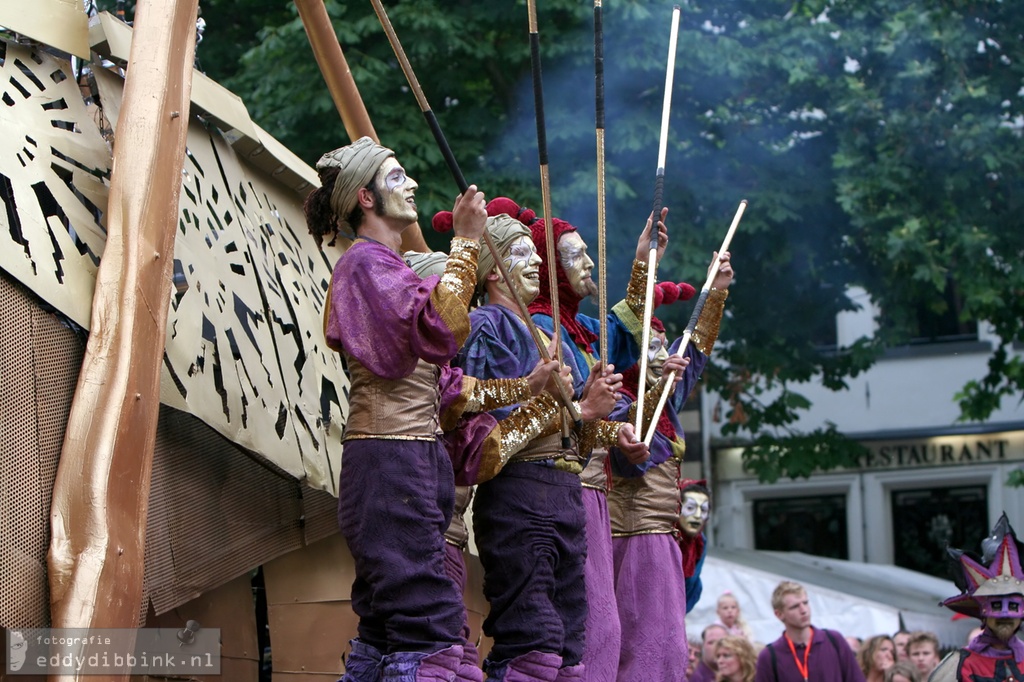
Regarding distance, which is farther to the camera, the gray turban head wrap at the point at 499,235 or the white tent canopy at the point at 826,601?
the white tent canopy at the point at 826,601

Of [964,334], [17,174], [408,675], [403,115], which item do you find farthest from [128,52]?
[964,334]

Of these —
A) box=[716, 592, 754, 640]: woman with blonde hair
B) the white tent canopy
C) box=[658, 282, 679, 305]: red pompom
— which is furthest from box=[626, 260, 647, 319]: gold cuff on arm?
the white tent canopy

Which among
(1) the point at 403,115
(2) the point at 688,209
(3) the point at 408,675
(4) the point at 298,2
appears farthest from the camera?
(2) the point at 688,209

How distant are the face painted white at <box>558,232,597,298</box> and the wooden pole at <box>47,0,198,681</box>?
4.70 ft

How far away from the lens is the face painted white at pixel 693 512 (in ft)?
25.1

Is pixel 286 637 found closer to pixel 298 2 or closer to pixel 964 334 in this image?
pixel 298 2

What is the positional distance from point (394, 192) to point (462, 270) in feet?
1.26

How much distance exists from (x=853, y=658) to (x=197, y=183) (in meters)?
4.35

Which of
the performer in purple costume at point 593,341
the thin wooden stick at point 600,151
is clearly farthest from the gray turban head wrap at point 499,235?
the thin wooden stick at point 600,151

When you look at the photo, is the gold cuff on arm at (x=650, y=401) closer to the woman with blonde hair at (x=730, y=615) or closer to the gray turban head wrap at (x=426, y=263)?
the gray turban head wrap at (x=426, y=263)

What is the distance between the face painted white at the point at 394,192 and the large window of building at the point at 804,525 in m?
15.5

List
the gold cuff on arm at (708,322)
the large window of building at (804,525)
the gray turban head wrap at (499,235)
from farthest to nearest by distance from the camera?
the large window of building at (804,525) → the gold cuff on arm at (708,322) → the gray turban head wrap at (499,235)

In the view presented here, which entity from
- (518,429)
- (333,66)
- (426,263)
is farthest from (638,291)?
(333,66)

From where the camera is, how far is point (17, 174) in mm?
4797
